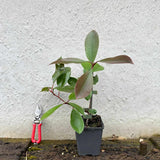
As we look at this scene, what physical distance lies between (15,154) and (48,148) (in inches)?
7.7

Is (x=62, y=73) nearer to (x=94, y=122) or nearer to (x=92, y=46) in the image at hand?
(x=92, y=46)

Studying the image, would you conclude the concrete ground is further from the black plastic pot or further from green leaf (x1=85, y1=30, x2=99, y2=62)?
green leaf (x1=85, y1=30, x2=99, y2=62)

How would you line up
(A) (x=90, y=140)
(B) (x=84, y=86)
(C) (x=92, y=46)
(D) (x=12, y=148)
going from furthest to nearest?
1. (D) (x=12, y=148)
2. (A) (x=90, y=140)
3. (C) (x=92, y=46)
4. (B) (x=84, y=86)

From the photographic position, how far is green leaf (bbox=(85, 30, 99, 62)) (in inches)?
33.1

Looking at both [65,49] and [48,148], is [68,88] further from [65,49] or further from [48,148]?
[48,148]

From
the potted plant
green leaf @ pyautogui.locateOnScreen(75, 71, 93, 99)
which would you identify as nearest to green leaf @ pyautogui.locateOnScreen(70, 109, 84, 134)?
the potted plant

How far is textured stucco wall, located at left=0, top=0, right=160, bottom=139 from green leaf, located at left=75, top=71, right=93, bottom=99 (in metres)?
0.42

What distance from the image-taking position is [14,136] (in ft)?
3.92

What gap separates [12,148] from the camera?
3.48 ft

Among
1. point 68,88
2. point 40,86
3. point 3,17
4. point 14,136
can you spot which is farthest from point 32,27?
point 14,136

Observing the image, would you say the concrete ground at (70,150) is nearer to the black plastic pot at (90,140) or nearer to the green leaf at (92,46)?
the black plastic pot at (90,140)

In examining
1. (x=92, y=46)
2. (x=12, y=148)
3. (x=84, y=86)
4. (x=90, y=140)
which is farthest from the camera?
(x=12, y=148)

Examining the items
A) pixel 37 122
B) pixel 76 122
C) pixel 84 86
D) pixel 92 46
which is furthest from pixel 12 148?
pixel 92 46

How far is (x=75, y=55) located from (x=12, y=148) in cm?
71
